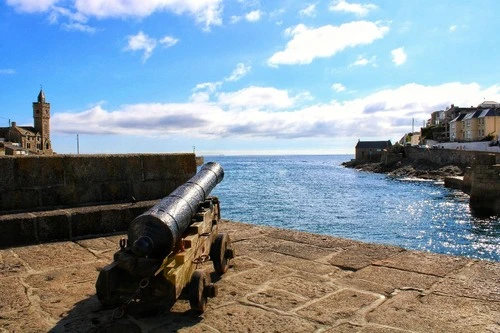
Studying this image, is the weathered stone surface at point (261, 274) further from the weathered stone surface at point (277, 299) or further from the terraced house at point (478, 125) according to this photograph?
the terraced house at point (478, 125)

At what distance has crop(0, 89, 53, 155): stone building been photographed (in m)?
95.8

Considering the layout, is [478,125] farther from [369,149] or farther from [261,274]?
[261,274]

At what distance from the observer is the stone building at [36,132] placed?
95.8 meters

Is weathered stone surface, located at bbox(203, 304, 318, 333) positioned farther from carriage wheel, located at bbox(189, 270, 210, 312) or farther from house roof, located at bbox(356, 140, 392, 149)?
house roof, located at bbox(356, 140, 392, 149)

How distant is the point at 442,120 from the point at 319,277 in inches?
4950

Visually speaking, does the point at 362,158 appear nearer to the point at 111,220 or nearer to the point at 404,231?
the point at 404,231

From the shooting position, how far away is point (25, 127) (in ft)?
363

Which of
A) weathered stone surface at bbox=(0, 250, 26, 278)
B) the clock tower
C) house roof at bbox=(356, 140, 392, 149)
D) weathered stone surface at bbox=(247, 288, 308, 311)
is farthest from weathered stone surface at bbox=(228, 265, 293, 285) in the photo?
house roof at bbox=(356, 140, 392, 149)

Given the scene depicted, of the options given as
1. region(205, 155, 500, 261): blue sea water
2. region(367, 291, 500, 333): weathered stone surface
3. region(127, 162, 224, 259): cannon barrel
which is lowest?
region(205, 155, 500, 261): blue sea water

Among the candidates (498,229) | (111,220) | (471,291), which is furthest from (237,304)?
(498,229)

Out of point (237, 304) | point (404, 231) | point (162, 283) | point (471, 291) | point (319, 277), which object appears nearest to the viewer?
point (162, 283)

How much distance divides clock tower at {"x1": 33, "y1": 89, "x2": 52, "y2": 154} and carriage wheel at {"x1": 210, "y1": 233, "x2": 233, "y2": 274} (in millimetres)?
117644

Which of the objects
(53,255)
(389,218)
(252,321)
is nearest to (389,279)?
(252,321)

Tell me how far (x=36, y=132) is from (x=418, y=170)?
92.9 meters
